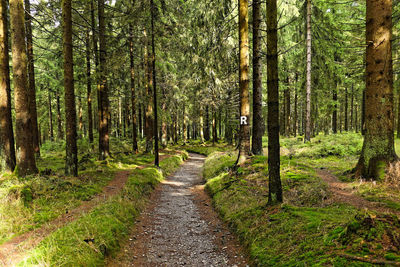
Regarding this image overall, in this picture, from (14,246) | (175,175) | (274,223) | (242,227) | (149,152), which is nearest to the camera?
(14,246)

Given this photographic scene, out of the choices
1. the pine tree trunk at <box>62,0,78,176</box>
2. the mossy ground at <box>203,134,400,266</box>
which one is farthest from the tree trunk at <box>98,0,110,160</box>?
the mossy ground at <box>203,134,400,266</box>

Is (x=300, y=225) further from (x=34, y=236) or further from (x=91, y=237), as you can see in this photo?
(x=34, y=236)

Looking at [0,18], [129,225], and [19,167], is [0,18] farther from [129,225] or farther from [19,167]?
[129,225]

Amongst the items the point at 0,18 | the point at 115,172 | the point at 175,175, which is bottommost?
the point at 175,175

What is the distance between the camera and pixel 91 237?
16.5ft

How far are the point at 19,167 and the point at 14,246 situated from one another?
5319 mm

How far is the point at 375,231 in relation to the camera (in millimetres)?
3334

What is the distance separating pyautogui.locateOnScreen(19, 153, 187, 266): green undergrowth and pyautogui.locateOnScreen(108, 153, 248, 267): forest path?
1.16 feet

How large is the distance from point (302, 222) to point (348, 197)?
7.17 ft

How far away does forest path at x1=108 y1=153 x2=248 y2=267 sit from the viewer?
5.27m

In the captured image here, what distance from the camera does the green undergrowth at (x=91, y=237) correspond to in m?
4.12

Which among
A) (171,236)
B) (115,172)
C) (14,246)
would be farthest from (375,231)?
(115,172)

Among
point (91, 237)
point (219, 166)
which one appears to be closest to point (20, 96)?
point (91, 237)

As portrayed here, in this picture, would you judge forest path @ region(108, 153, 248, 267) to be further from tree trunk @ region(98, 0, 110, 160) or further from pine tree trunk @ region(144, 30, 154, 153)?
pine tree trunk @ region(144, 30, 154, 153)
